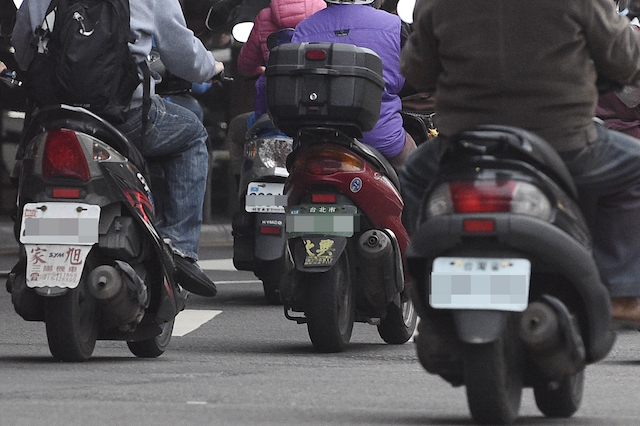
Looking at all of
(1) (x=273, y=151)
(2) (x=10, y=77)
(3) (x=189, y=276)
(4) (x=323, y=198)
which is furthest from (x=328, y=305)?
(1) (x=273, y=151)

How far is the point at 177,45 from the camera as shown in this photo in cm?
755

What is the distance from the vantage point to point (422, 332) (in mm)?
5129

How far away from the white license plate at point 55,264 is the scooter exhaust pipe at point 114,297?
0.10 metres

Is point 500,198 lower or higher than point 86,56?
higher

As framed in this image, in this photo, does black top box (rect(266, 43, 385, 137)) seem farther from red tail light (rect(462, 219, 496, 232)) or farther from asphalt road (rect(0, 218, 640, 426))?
red tail light (rect(462, 219, 496, 232))

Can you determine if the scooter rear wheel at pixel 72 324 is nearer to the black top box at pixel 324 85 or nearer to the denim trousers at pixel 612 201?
the black top box at pixel 324 85

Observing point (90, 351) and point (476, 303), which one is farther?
point (90, 351)

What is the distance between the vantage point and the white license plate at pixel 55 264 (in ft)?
22.4

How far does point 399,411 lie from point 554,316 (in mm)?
910

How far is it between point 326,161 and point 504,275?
318 cm

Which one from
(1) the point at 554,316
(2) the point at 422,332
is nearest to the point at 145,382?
(2) the point at 422,332

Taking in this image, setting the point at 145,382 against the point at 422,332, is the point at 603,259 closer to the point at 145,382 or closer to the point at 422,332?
the point at 422,332

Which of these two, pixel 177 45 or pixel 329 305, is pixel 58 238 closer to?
pixel 177 45

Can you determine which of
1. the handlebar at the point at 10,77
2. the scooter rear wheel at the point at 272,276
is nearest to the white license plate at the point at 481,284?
the handlebar at the point at 10,77
